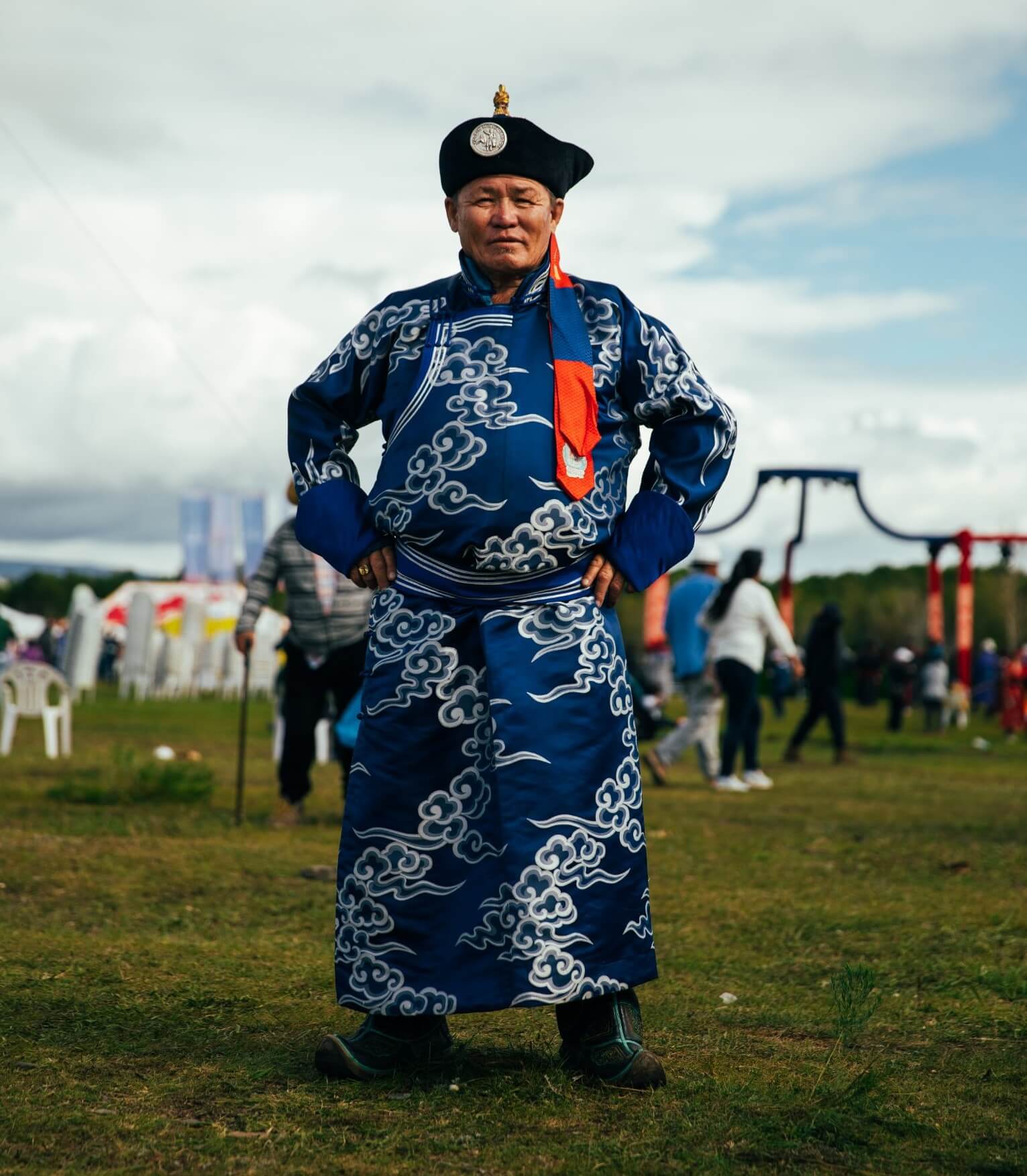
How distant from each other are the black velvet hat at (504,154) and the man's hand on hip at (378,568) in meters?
0.87

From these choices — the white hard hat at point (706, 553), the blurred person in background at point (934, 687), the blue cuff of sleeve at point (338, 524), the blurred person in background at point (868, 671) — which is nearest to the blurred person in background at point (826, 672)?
the white hard hat at point (706, 553)

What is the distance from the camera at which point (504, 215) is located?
3754 mm

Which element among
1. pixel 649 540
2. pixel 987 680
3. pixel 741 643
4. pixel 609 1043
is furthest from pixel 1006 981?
pixel 987 680

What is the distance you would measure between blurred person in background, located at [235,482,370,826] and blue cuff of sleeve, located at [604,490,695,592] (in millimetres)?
5068

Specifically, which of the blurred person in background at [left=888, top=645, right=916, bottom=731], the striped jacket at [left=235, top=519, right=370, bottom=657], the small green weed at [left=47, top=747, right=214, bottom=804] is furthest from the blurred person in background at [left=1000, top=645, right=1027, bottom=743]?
the striped jacket at [left=235, top=519, right=370, bottom=657]

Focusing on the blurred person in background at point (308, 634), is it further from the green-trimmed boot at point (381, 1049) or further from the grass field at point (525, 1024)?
the green-trimmed boot at point (381, 1049)

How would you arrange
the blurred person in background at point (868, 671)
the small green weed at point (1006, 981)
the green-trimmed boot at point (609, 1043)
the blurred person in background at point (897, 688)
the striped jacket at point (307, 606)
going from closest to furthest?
the green-trimmed boot at point (609, 1043), the small green weed at point (1006, 981), the striped jacket at point (307, 606), the blurred person in background at point (897, 688), the blurred person in background at point (868, 671)

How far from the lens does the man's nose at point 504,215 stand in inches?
148

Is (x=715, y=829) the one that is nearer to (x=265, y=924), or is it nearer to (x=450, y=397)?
(x=265, y=924)

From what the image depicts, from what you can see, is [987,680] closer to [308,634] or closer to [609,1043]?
[308,634]

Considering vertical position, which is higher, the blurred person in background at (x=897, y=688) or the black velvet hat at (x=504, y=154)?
the black velvet hat at (x=504, y=154)

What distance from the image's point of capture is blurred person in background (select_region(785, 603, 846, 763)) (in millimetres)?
16781

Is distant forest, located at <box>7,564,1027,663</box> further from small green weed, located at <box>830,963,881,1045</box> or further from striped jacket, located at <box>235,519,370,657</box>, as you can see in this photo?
small green weed, located at <box>830,963,881,1045</box>

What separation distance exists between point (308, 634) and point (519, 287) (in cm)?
535
